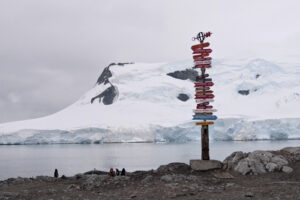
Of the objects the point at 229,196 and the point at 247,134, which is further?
the point at 247,134

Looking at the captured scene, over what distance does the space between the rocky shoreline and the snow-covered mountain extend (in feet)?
230

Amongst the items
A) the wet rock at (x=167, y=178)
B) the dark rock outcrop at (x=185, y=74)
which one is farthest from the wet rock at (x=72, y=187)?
the dark rock outcrop at (x=185, y=74)

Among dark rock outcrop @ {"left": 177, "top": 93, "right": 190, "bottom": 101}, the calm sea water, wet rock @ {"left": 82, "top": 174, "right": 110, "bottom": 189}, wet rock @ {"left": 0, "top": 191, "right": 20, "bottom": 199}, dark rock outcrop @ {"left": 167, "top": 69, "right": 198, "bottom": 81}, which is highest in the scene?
dark rock outcrop @ {"left": 167, "top": 69, "right": 198, "bottom": 81}

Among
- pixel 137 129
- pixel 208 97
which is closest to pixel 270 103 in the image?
pixel 137 129

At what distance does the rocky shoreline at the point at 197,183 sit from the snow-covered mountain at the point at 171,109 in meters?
70.0

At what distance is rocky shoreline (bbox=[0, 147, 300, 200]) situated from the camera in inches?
528

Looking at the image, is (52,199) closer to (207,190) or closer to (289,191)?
(207,190)

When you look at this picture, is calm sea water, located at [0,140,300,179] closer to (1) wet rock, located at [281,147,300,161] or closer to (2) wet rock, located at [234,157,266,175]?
(2) wet rock, located at [234,157,266,175]

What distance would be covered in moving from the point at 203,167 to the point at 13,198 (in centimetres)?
857

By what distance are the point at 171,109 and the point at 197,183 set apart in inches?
3631

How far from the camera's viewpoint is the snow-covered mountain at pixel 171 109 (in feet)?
294

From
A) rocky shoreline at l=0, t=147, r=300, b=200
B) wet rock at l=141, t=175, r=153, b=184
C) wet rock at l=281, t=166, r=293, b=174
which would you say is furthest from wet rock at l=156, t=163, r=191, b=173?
wet rock at l=281, t=166, r=293, b=174

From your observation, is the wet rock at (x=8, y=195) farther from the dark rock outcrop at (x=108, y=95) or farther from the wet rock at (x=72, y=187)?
the dark rock outcrop at (x=108, y=95)

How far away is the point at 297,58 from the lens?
116688mm
